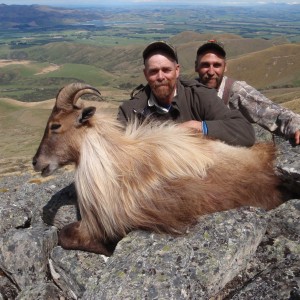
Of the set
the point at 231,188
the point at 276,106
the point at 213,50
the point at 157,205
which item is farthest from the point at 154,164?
the point at 213,50

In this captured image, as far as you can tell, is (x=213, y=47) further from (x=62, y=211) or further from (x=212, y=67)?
(x=62, y=211)

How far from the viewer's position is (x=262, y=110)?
338 inches

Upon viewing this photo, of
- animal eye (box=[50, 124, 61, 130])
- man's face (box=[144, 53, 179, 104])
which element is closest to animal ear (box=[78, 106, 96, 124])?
animal eye (box=[50, 124, 61, 130])

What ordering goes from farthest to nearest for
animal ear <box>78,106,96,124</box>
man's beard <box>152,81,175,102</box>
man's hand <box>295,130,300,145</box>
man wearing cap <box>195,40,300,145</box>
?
1. man wearing cap <box>195,40,300,145</box>
2. man's beard <box>152,81,175,102</box>
3. man's hand <box>295,130,300,145</box>
4. animal ear <box>78,106,96,124</box>

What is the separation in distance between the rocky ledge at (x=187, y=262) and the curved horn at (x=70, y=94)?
2.42m

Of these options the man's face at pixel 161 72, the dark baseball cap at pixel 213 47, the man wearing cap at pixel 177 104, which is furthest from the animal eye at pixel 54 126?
the dark baseball cap at pixel 213 47

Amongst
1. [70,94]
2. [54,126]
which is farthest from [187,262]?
[70,94]

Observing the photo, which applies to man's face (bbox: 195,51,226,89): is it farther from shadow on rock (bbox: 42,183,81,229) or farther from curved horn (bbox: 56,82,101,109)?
shadow on rock (bbox: 42,183,81,229)

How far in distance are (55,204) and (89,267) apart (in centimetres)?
225

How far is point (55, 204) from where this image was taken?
323 inches

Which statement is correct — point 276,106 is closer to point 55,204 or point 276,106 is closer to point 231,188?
point 231,188

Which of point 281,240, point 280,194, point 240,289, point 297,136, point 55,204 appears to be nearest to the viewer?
point 240,289

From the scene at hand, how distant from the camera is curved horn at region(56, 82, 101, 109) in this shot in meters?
6.46

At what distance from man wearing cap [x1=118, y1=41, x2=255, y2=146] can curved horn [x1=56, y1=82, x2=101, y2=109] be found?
1.23m
